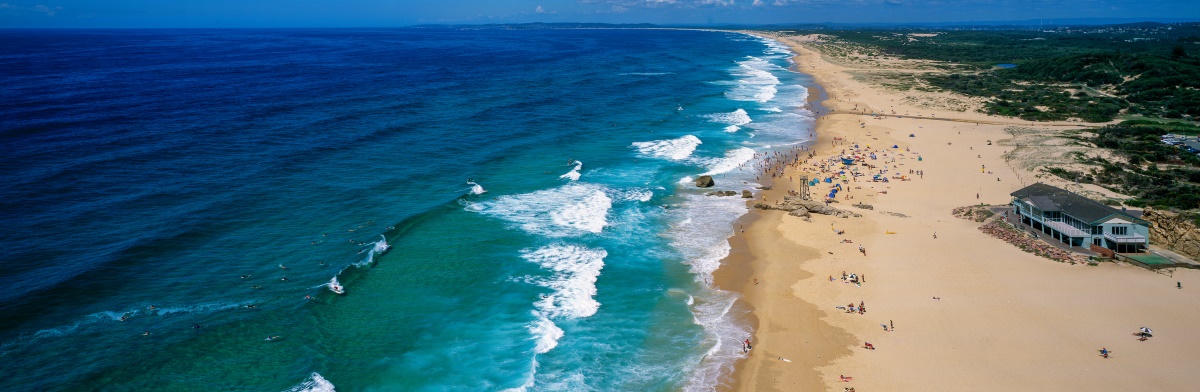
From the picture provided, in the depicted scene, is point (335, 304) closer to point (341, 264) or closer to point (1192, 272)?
point (341, 264)

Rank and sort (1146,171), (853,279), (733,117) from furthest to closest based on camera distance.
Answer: (733,117), (1146,171), (853,279)

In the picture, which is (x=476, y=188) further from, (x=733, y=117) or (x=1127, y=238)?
(x=733, y=117)

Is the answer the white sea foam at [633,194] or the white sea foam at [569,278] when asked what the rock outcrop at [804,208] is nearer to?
the white sea foam at [633,194]

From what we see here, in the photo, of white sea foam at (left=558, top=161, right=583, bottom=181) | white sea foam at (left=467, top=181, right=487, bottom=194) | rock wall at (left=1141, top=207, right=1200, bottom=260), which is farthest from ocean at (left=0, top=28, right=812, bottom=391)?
rock wall at (left=1141, top=207, right=1200, bottom=260)

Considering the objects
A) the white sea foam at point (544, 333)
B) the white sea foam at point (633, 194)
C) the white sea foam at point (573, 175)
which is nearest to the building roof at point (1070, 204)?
the white sea foam at point (633, 194)

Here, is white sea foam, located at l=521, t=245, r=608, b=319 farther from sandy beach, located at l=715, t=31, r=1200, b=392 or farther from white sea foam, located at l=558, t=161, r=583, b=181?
white sea foam, located at l=558, t=161, r=583, b=181

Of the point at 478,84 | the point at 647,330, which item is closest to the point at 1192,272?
the point at 647,330

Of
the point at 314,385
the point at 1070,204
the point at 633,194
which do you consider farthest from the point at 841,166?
the point at 314,385
